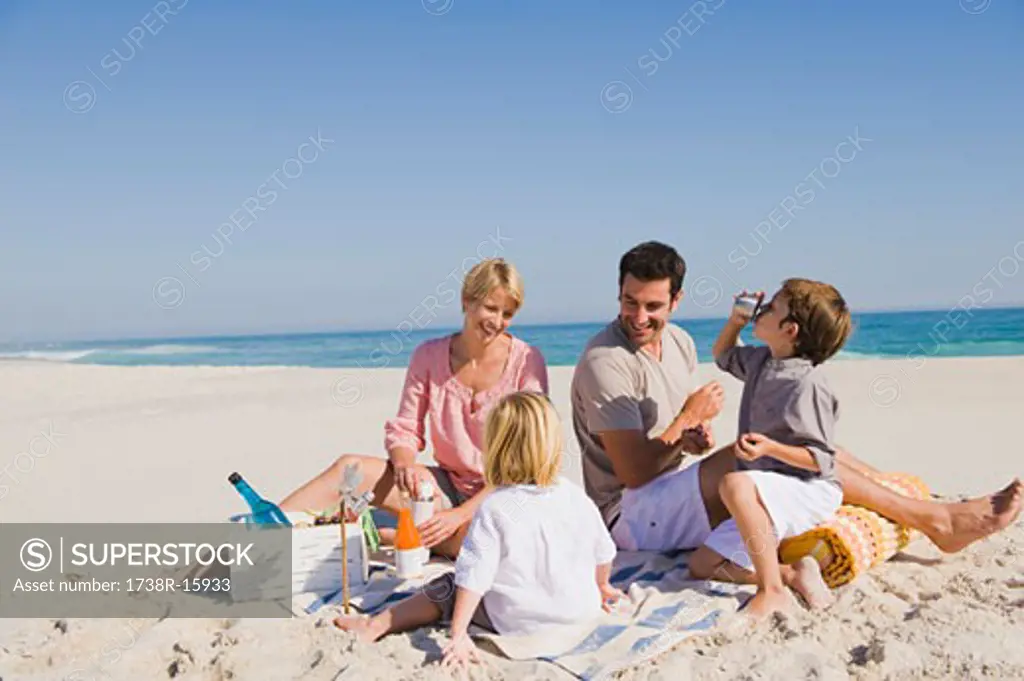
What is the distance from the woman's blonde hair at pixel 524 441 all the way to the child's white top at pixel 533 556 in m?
0.06

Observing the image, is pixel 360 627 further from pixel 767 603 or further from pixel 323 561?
pixel 767 603

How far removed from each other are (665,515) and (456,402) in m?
1.18

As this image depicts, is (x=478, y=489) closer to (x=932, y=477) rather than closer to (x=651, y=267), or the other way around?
(x=651, y=267)

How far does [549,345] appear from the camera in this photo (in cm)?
3784

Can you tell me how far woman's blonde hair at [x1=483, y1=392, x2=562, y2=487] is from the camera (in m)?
3.42

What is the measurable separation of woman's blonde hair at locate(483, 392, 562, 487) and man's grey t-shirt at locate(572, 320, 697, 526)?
0.86m

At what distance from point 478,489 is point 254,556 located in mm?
1199

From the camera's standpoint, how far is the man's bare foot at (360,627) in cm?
354

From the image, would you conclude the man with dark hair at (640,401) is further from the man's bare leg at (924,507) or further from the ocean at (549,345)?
the ocean at (549,345)

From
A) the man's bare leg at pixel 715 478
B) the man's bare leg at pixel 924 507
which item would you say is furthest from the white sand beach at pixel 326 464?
the man's bare leg at pixel 715 478

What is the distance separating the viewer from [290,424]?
33.5ft

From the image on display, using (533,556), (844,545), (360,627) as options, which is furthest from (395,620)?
(844,545)

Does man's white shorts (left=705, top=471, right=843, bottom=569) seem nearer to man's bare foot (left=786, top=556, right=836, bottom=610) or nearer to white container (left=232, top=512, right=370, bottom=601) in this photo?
man's bare foot (left=786, top=556, right=836, bottom=610)

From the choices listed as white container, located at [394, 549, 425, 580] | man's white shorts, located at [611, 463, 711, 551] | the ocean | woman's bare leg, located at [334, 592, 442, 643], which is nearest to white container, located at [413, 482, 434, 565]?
white container, located at [394, 549, 425, 580]
